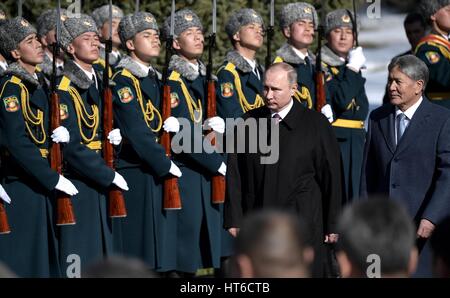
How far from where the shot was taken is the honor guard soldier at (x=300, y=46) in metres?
12.0

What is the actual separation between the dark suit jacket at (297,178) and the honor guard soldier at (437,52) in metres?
2.97

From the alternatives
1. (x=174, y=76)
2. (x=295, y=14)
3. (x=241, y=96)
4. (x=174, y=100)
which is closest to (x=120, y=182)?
(x=174, y=100)

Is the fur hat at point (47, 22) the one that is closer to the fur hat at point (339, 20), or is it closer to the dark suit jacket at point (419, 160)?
the fur hat at point (339, 20)

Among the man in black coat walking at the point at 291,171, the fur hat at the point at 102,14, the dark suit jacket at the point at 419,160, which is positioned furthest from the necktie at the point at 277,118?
the fur hat at the point at 102,14

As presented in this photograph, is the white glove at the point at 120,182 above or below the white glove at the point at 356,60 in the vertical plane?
below

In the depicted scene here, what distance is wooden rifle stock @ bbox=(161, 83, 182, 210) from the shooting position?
10.9m

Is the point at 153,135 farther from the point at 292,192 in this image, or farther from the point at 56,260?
the point at 292,192

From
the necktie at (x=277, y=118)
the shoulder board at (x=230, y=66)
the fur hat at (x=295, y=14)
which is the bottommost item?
the necktie at (x=277, y=118)

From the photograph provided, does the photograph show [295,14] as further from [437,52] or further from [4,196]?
[4,196]

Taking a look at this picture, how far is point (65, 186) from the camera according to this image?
9.93 meters

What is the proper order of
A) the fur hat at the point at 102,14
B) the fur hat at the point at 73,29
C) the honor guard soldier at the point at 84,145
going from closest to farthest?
1. the honor guard soldier at the point at 84,145
2. the fur hat at the point at 73,29
3. the fur hat at the point at 102,14

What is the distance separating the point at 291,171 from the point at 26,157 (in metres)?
1.95

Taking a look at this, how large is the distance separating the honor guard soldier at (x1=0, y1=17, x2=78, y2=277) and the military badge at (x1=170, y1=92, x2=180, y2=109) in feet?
4.12

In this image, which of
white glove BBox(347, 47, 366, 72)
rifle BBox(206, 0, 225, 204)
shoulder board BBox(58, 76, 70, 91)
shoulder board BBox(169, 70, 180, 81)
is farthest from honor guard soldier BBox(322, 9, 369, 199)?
shoulder board BBox(58, 76, 70, 91)
